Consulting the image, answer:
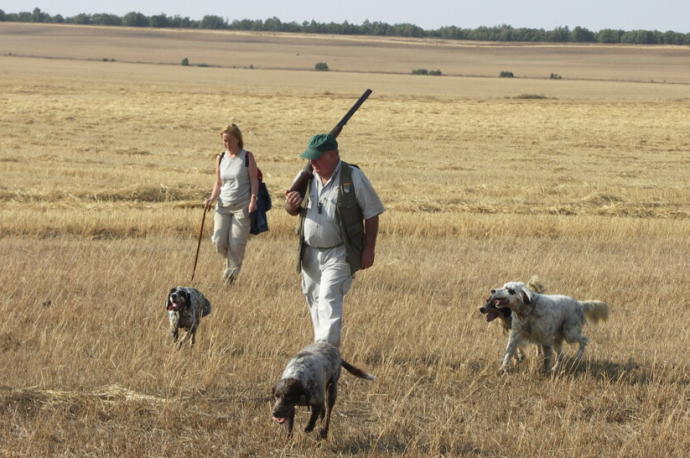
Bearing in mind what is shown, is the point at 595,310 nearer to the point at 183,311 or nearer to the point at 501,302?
the point at 501,302

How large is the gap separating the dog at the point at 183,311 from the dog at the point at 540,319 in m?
2.43

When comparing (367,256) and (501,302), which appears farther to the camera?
(501,302)

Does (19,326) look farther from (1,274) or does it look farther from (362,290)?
(362,290)

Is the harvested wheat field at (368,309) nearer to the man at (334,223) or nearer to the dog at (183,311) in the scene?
the dog at (183,311)

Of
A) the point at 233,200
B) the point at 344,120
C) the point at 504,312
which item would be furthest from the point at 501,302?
the point at 233,200

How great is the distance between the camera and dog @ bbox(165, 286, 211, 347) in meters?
8.08

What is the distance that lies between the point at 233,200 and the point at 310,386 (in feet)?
16.3

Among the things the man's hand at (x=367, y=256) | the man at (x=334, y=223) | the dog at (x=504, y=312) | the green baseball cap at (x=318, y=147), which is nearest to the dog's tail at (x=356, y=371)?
the man at (x=334, y=223)

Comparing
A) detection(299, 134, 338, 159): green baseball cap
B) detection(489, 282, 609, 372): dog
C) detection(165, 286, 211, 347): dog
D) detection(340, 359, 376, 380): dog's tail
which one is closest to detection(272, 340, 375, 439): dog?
detection(340, 359, 376, 380): dog's tail

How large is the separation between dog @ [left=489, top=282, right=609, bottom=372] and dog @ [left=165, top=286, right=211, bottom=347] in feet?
7.96

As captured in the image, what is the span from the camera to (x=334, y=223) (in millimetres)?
7332

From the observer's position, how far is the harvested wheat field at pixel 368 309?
6477 mm

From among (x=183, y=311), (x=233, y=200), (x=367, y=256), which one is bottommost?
(x=183, y=311)

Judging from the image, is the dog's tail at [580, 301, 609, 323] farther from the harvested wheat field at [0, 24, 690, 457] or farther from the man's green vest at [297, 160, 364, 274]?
the man's green vest at [297, 160, 364, 274]
